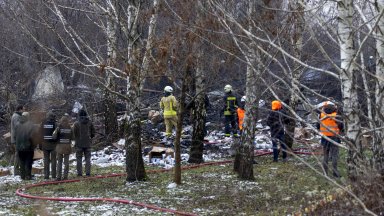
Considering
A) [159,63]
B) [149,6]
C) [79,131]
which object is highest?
[149,6]

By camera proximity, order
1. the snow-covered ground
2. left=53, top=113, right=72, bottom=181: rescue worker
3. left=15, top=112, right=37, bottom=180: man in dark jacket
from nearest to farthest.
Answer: left=53, top=113, right=72, bottom=181: rescue worker → left=15, top=112, right=37, bottom=180: man in dark jacket → the snow-covered ground

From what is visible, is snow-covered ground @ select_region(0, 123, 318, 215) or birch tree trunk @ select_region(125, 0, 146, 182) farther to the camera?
snow-covered ground @ select_region(0, 123, 318, 215)

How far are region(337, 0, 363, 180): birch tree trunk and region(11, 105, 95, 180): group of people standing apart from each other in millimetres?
9003

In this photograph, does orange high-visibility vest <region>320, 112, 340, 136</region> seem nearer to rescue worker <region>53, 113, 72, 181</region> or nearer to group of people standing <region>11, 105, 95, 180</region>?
group of people standing <region>11, 105, 95, 180</region>

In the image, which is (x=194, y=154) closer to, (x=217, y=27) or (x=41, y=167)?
(x=41, y=167)

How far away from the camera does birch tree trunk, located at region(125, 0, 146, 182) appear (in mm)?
13805

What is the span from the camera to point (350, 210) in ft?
23.1

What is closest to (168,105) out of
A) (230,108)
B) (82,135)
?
(230,108)

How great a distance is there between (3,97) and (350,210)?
60.5 ft

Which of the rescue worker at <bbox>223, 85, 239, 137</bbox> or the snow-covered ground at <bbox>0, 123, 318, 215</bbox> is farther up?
the rescue worker at <bbox>223, 85, 239, 137</bbox>

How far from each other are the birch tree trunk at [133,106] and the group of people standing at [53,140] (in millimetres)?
Answer: 1668

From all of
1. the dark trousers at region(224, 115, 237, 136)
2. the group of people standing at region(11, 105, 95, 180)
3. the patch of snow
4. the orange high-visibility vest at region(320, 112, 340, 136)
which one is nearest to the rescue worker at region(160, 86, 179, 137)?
the dark trousers at region(224, 115, 237, 136)

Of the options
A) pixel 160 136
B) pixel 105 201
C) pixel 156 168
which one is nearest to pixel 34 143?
pixel 156 168

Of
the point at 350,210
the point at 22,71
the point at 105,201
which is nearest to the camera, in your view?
the point at 350,210
